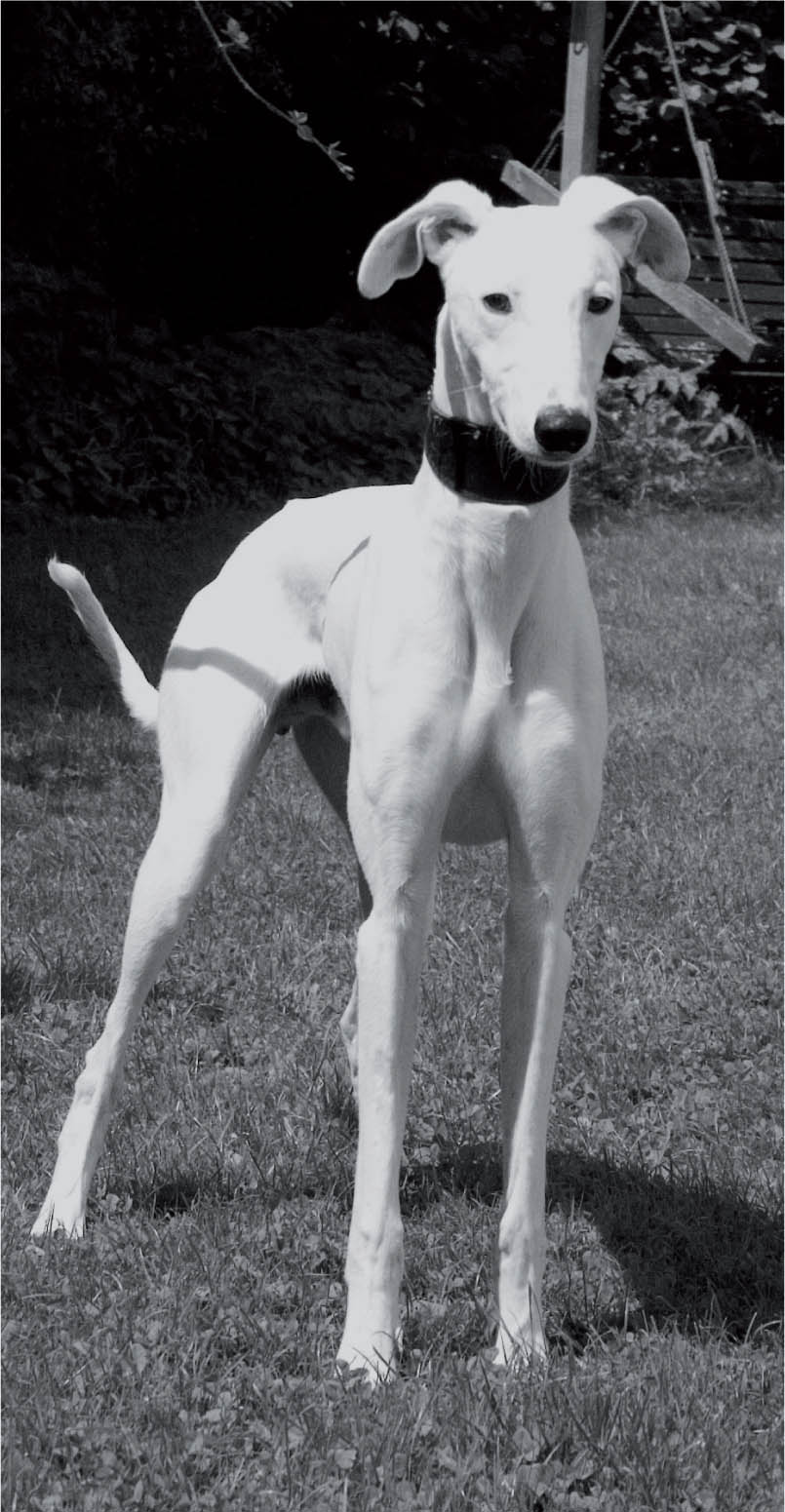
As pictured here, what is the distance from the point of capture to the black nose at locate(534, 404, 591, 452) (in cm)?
273

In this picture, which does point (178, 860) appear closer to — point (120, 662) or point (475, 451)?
point (120, 662)

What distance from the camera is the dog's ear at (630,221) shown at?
3090mm

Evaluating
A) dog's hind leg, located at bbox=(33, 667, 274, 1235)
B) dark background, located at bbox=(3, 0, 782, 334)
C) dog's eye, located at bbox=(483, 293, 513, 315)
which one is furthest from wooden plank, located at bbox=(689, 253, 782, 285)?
dog's eye, located at bbox=(483, 293, 513, 315)

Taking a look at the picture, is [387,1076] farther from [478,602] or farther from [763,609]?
[763,609]

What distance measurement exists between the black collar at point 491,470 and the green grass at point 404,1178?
1496mm

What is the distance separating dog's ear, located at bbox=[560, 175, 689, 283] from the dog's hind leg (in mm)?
1238

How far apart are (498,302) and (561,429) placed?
31cm

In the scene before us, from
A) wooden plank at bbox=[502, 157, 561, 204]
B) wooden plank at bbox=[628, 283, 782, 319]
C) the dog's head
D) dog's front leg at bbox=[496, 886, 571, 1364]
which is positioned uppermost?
the dog's head

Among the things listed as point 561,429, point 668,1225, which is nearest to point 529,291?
point 561,429

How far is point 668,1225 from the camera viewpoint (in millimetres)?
3572

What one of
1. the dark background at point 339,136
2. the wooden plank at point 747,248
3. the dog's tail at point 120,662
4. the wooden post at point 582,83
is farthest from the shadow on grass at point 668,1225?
the wooden plank at point 747,248

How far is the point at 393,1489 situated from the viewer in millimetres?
2654

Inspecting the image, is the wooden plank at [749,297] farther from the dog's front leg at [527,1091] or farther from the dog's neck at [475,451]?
the dog's front leg at [527,1091]

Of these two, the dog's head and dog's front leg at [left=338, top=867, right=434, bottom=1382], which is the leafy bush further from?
dog's front leg at [left=338, top=867, right=434, bottom=1382]
